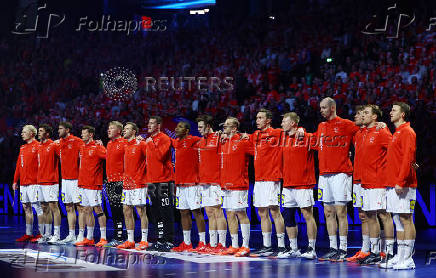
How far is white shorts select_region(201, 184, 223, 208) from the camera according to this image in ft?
37.1

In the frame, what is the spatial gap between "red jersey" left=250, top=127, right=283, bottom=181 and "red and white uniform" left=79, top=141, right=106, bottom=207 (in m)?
3.48

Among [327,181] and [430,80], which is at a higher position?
[430,80]

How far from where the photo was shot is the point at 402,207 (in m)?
8.94

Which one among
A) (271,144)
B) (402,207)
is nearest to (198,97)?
(271,144)

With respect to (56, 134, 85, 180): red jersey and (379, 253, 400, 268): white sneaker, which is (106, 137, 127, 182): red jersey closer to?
(56, 134, 85, 180): red jersey

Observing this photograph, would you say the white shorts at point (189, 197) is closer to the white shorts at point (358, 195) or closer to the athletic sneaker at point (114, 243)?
the athletic sneaker at point (114, 243)

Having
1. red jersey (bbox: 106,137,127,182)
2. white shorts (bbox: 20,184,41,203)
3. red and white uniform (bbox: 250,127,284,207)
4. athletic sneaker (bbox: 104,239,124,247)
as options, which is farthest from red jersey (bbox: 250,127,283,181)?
white shorts (bbox: 20,184,41,203)

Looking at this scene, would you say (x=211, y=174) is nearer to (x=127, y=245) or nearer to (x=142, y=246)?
(x=142, y=246)

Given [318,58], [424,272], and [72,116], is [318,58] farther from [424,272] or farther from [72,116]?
[424,272]

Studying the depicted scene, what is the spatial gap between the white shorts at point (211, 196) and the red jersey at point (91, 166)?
2468 mm

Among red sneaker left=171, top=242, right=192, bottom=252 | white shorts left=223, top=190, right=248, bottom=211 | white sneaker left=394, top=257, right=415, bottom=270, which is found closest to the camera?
white sneaker left=394, top=257, right=415, bottom=270

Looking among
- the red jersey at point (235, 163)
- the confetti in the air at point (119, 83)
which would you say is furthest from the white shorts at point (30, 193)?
the confetti in the air at point (119, 83)

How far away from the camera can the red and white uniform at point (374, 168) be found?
948 cm

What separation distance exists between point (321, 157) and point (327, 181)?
398 millimetres
